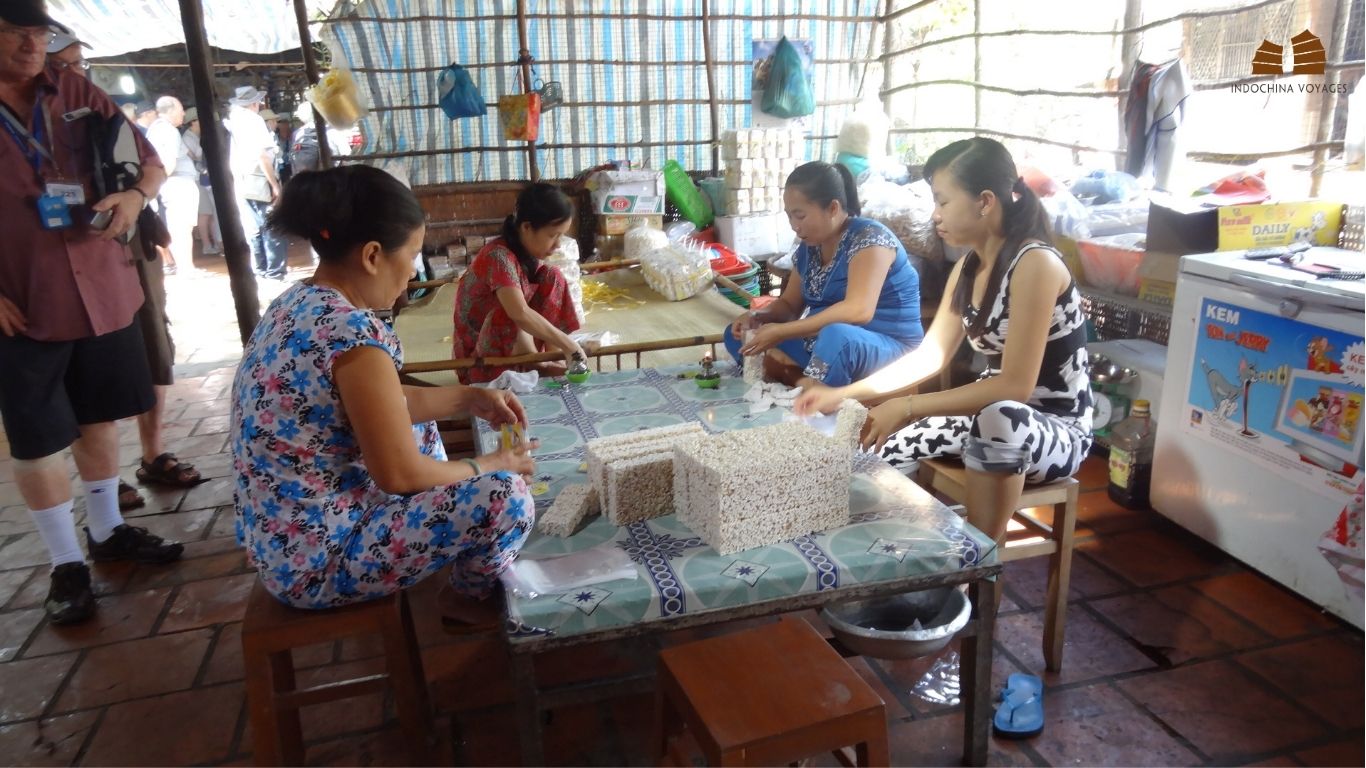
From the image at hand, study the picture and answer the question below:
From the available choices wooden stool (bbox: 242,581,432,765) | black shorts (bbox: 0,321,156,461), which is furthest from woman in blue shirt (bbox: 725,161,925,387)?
black shorts (bbox: 0,321,156,461)

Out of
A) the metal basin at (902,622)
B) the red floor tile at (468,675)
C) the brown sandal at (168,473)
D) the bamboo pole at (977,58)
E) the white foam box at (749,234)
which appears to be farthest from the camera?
the white foam box at (749,234)

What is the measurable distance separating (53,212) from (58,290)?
0.22 m

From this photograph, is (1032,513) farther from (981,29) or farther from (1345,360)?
(981,29)

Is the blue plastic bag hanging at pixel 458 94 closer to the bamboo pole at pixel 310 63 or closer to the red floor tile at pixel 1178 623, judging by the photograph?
the bamboo pole at pixel 310 63

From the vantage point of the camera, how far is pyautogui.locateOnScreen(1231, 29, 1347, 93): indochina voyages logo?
10.8 feet

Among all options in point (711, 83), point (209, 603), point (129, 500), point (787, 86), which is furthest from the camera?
point (711, 83)

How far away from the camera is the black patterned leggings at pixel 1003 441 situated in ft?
6.57

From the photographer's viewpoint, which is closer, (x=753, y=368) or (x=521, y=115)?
(x=753, y=368)

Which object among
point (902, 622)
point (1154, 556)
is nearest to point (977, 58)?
point (1154, 556)

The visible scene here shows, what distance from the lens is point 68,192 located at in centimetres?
252

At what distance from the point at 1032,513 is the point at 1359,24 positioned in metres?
2.12

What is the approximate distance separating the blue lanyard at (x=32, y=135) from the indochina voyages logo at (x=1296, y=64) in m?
4.37

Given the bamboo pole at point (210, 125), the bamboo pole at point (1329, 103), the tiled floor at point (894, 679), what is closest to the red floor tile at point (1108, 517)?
the tiled floor at point (894, 679)

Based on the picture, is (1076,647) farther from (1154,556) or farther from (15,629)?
(15,629)
